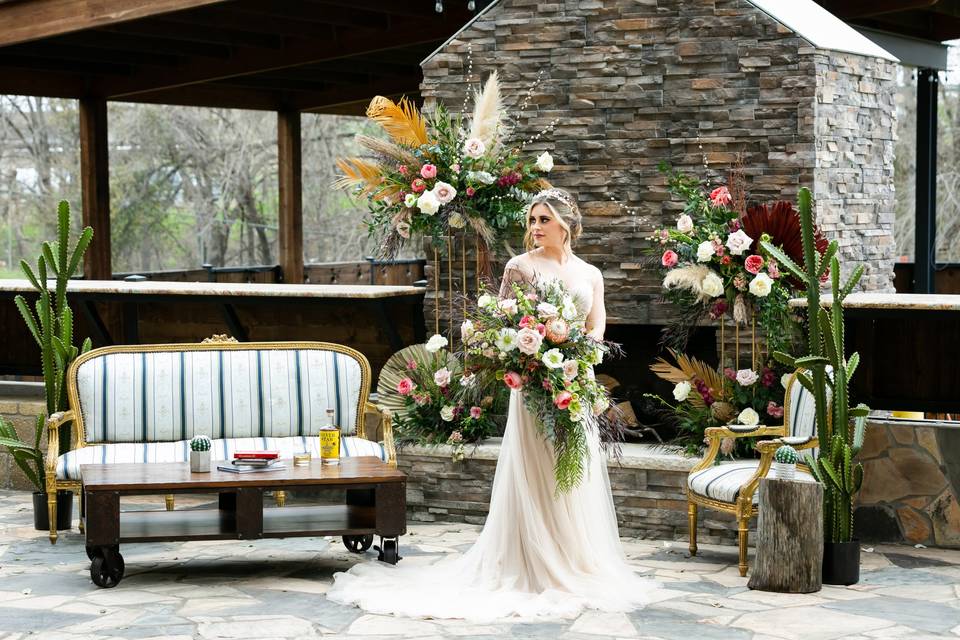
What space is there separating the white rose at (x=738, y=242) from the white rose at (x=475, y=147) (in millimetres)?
1487

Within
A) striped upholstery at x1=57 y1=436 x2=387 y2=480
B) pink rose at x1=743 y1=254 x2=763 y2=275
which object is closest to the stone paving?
striped upholstery at x1=57 y1=436 x2=387 y2=480

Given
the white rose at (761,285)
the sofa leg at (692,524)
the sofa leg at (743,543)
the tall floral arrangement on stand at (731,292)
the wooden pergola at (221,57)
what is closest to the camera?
the sofa leg at (743,543)

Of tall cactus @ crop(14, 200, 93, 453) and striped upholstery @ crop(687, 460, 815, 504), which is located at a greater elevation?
→ tall cactus @ crop(14, 200, 93, 453)

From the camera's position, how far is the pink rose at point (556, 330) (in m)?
5.75

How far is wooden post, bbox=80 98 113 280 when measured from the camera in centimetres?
1342

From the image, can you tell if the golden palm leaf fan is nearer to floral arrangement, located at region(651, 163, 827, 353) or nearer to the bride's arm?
floral arrangement, located at region(651, 163, 827, 353)

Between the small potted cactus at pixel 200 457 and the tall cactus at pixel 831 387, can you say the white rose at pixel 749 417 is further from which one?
the small potted cactus at pixel 200 457

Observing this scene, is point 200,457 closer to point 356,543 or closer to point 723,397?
point 356,543

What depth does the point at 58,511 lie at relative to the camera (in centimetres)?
754

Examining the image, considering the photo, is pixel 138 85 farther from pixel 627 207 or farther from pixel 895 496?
pixel 895 496

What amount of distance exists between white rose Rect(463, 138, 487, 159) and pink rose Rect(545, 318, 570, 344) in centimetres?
207

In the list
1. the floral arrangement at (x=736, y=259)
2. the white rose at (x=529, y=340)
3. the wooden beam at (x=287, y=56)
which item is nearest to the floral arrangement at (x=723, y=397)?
the floral arrangement at (x=736, y=259)

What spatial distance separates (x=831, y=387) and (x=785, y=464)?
0.55m

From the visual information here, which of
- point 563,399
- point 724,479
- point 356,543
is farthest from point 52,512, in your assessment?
point 724,479
